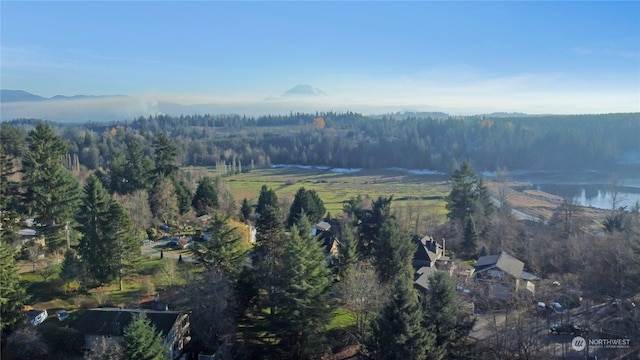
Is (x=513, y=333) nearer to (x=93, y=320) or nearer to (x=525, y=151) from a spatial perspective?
(x=93, y=320)

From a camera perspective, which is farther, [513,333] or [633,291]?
[633,291]

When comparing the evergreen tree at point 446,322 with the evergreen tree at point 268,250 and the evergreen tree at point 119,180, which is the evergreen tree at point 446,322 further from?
the evergreen tree at point 119,180

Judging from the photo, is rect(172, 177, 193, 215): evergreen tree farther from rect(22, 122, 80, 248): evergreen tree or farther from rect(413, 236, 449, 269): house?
rect(413, 236, 449, 269): house

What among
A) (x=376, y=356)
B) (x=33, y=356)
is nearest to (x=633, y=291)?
(x=376, y=356)

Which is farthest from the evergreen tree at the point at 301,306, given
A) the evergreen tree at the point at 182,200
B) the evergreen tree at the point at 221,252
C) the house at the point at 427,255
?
the evergreen tree at the point at 182,200

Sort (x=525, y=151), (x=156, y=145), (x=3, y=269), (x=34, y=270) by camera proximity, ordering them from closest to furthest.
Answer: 1. (x=3, y=269)
2. (x=34, y=270)
3. (x=156, y=145)
4. (x=525, y=151)

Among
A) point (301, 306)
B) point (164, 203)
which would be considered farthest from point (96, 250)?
point (164, 203)

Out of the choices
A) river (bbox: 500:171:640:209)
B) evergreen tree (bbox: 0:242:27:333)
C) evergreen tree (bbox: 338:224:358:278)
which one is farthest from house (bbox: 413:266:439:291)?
river (bbox: 500:171:640:209)
